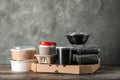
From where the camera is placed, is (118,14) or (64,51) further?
(118,14)

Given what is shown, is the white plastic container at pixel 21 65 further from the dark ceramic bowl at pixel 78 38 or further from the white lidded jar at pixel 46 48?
the dark ceramic bowl at pixel 78 38

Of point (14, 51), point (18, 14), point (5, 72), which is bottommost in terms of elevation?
point (5, 72)

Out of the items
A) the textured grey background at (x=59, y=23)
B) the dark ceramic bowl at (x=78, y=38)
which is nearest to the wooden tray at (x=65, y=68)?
the dark ceramic bowl at (x=78, y=38)

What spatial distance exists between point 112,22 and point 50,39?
514 mm

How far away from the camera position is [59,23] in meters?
2.20

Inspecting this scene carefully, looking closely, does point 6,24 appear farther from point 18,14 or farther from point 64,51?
point 64,51

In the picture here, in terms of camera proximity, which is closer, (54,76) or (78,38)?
(54,76)

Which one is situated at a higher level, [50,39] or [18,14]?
[18,14]

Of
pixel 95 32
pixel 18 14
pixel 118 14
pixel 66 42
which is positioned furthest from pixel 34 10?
pixel 118 14

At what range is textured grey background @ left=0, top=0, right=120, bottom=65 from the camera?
217 cm

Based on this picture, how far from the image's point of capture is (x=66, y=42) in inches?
86.9

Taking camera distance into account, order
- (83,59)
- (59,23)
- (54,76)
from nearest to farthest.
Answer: (54,76) < (83,59) < (59,23)

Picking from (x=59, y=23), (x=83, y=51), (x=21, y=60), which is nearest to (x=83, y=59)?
(x=83, y=51)

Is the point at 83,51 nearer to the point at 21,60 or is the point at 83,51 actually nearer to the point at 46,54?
the point at 46,54
